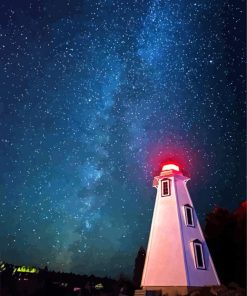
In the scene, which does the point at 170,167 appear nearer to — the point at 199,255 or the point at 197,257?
the point at 199,255

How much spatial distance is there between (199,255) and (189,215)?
9.81ft

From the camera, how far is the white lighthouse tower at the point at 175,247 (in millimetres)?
21594

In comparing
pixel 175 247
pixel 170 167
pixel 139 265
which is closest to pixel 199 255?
pixel 175 247

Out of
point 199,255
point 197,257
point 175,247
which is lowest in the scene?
point 197,257

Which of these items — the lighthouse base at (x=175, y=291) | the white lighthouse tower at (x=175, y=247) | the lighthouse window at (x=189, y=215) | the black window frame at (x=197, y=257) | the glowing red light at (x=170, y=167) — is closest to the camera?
the lighthouse base at (x=175, y=291)

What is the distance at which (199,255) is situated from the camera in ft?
75.0

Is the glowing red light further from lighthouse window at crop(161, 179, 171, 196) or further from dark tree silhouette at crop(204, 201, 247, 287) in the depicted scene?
dark tree silhouette at crop(204, 201, 247, 287)

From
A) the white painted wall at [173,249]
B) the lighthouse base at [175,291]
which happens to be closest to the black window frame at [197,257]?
the white painted wall at [173,249]

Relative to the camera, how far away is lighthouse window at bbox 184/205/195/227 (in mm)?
24203

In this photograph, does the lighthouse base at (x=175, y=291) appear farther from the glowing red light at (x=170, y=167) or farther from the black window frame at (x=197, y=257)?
the glowing red light at (x=170, y=167)

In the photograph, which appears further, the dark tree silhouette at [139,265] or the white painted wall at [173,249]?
the dark tree silhouette at [139,265]

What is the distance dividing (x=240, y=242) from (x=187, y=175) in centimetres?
798

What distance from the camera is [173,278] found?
21.5m

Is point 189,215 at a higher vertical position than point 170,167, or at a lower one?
lower
